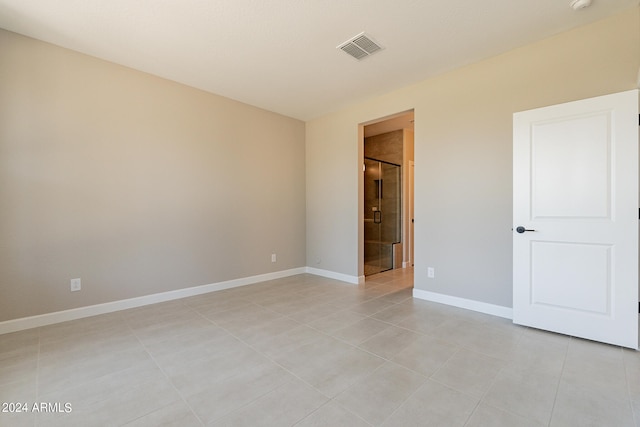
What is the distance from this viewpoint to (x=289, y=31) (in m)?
2.47

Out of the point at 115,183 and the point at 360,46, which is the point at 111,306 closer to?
the point at 115,183

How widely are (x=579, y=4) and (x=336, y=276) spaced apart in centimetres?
395

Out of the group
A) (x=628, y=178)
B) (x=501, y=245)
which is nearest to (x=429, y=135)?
(x=501, y=245)

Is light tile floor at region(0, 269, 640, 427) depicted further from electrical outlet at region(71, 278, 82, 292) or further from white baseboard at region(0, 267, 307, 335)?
electrical outlet at region(71, 278, 82, 292)

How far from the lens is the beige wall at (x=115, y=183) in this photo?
252 centimetres

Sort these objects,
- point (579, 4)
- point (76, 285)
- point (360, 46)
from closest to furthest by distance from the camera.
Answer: point (579, 4) < point (360, 46) < point (76, 285)

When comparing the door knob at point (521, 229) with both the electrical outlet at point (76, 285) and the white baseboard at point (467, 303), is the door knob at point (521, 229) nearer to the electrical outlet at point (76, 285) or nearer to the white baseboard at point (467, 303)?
the white baseboard at point (467, 303)

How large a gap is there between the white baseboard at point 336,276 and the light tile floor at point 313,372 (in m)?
1.27

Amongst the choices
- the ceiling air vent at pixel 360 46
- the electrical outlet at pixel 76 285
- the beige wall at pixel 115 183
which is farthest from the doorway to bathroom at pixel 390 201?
the electrical outlet at pixel 76 285

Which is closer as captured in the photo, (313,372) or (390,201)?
(313,372)

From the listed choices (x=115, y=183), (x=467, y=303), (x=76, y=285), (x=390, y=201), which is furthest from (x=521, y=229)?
(x=76, y=285)

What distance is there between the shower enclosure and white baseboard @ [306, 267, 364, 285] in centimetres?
115

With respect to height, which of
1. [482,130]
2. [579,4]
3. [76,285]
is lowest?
[76,285]

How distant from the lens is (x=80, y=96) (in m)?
2.81
